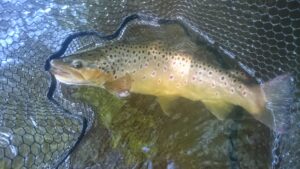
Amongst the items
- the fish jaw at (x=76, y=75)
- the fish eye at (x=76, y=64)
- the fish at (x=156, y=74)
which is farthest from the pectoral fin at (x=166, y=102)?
the fish eye at (x=76, y=64)

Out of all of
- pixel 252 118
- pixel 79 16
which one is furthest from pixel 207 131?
pixel 79 16

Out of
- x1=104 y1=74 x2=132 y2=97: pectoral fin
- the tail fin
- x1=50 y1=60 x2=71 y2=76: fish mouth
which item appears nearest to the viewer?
the tail fin

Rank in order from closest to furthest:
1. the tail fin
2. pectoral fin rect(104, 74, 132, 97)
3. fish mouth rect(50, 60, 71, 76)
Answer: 1. the tail fin
2. fish mouth rect(50, 60, 71, 76)
3. pectoral fin rect(104, 74, 132, 97)

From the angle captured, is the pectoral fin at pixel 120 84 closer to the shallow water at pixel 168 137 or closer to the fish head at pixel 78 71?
the fish head at pixel 78 71

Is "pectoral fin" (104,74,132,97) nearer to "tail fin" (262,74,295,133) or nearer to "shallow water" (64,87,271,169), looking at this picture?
"shallow water" (64,87,271,169)

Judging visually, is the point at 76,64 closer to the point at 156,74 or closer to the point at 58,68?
the point at 58,68

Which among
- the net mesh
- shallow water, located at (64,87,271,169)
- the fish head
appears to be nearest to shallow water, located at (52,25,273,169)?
shallow water, located at (64,87,271,169)

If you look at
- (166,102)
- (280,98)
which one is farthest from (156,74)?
(280,98)
